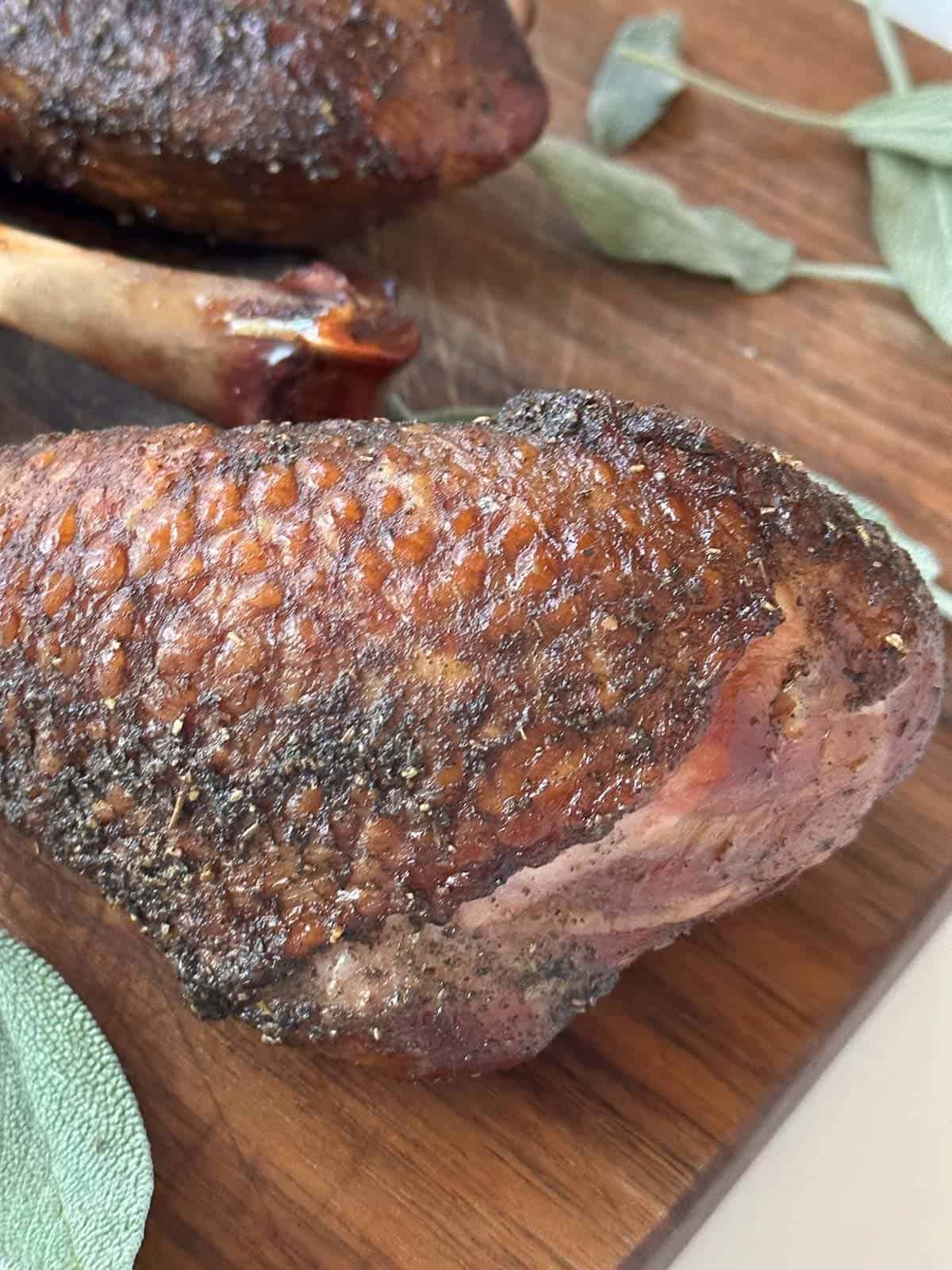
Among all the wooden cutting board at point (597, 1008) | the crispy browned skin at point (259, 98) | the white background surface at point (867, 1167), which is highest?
the crispy browned skin at point (259, 98)

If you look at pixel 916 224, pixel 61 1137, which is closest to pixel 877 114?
pixel 916 224

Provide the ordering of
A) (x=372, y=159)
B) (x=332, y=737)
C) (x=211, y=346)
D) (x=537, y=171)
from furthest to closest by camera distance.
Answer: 1. (x=537, y=171)
2. (x=372, y=159)
3. (x=211, y=346)
4. (x=332, y=737)

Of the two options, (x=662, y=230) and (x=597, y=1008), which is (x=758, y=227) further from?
(x=597, y=1008)

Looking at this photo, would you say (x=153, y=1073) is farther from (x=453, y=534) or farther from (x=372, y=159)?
(x=372, y=159)

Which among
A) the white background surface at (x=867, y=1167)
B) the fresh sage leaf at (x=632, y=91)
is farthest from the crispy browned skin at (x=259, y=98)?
the white background surface at (x=867, y=1167)

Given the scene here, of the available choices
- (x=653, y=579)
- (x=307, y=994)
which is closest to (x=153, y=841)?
(x=307, y=994)

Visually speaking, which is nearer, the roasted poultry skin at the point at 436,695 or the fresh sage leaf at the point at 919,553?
the roasted poultry skin at the point at 436,695

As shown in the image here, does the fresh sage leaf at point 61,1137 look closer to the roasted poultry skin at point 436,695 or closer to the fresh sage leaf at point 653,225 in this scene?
the roasted poultry skin at point 436,695
